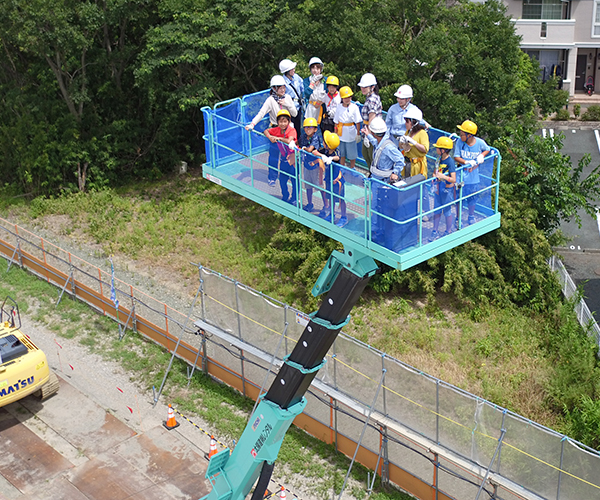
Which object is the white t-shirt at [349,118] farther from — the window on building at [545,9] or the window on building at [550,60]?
the window on building at [550,60]

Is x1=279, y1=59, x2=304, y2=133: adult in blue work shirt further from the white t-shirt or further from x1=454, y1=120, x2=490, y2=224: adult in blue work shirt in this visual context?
x1=454, y1=120, x2=490, y2=224: adult in blue work shirt

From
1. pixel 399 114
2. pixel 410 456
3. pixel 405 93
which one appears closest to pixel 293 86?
pixel 399 114

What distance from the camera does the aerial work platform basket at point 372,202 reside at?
987cm

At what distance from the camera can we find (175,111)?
97.1 feet

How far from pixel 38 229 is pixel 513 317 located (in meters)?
15.9

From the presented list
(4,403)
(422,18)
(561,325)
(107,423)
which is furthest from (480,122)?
(4,403)

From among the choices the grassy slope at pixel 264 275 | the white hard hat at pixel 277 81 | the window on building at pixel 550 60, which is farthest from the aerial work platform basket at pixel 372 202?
the window on building at pixel 550 60

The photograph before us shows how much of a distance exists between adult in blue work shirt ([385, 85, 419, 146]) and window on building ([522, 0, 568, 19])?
94.4ft

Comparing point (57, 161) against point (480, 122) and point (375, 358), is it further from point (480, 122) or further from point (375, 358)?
point (375, 358)

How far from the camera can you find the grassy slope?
60.9ft

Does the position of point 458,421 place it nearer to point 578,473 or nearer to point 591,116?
point 578,473

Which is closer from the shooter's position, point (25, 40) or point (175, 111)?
point (25, 40)

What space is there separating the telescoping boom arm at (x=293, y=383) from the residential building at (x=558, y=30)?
101 ft

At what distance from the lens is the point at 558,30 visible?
1496 inches
